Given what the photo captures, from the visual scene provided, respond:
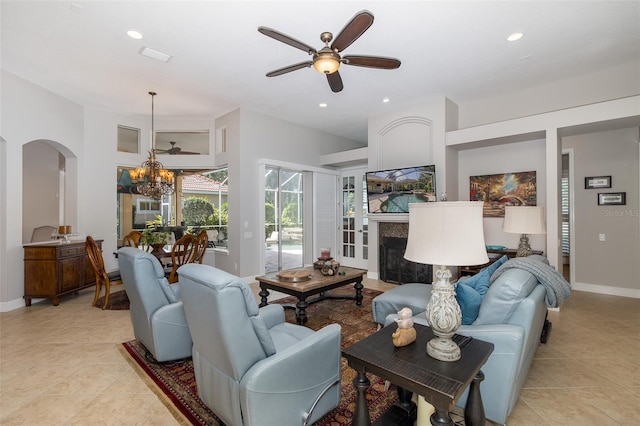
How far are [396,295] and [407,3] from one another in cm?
283

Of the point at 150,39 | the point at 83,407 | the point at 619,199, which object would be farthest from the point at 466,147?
the point at 83,407

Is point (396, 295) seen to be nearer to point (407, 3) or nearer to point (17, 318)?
point (407, 3)

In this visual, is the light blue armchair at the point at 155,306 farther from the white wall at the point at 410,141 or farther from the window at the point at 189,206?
the white wall at the point at 410,141

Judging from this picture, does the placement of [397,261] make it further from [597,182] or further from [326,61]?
[326,61]

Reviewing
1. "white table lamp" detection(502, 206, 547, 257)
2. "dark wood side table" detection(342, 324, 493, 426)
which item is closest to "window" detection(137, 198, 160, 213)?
"dark wood side table" detection(342, 324, 493, 426)

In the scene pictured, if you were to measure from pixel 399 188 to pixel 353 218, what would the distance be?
207 cm

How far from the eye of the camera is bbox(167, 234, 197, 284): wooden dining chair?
4191mm

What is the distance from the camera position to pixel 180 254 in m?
4.34

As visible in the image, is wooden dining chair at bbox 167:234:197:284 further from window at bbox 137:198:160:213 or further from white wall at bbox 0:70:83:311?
window at bbox 137:198:160:213

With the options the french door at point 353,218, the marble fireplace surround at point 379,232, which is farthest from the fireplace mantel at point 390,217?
the french door at point 353,218

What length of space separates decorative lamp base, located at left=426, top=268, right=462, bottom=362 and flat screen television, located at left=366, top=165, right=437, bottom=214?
3560mm

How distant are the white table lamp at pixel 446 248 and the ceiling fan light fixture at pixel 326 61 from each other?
1798 millimetres

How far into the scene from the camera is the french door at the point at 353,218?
22.8 ft

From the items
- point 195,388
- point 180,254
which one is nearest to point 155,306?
point 195,388
